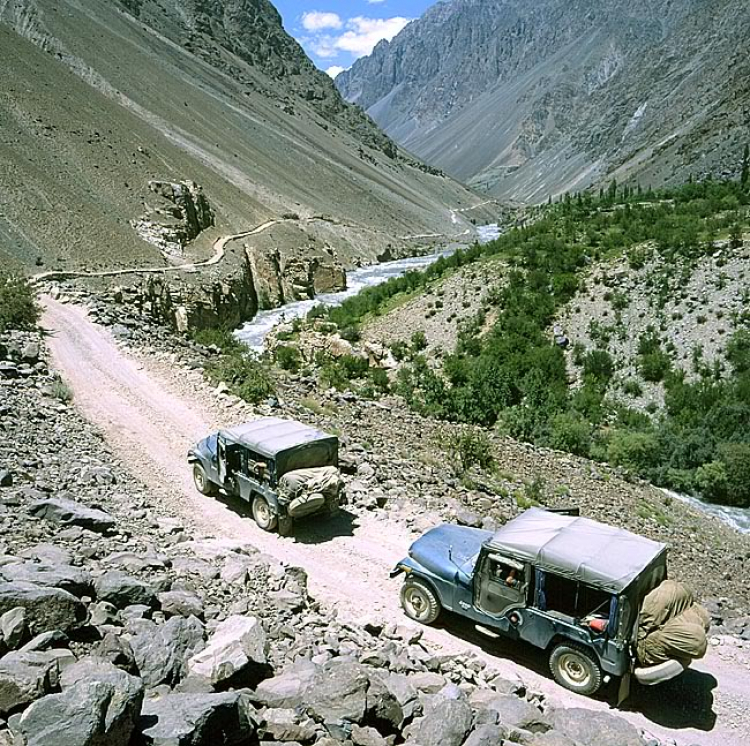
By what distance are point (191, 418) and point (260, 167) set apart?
62762mm

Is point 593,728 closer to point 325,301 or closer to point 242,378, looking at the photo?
point 242,378

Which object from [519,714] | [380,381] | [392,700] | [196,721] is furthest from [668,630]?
[380,381]

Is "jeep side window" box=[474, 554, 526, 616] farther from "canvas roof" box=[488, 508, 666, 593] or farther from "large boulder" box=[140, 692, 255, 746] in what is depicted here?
"large boulder" box=[140, 692, 255, 746]

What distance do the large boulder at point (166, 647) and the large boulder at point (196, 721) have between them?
2.18 ft

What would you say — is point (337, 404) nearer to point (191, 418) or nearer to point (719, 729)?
point (191, 418)

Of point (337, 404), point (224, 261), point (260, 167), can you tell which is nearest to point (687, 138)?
point (260, 167)

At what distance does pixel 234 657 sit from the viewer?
657 cm

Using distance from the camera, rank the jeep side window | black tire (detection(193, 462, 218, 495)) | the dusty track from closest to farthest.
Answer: the jeep side window < black tire (detection(193, 462, 218, 495)) < the dusty track

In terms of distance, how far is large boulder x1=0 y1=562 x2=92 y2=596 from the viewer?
6.78 metres

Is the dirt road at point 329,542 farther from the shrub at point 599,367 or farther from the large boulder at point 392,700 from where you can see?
the shrub at point 599,367

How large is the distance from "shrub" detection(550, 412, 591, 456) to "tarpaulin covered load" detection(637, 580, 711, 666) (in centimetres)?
1259

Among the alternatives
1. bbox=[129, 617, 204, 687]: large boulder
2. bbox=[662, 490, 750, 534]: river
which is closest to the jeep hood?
bbox=[129, 617, 204, 687]: large boulder

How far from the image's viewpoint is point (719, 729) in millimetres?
8117

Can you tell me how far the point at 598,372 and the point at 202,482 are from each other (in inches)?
685
